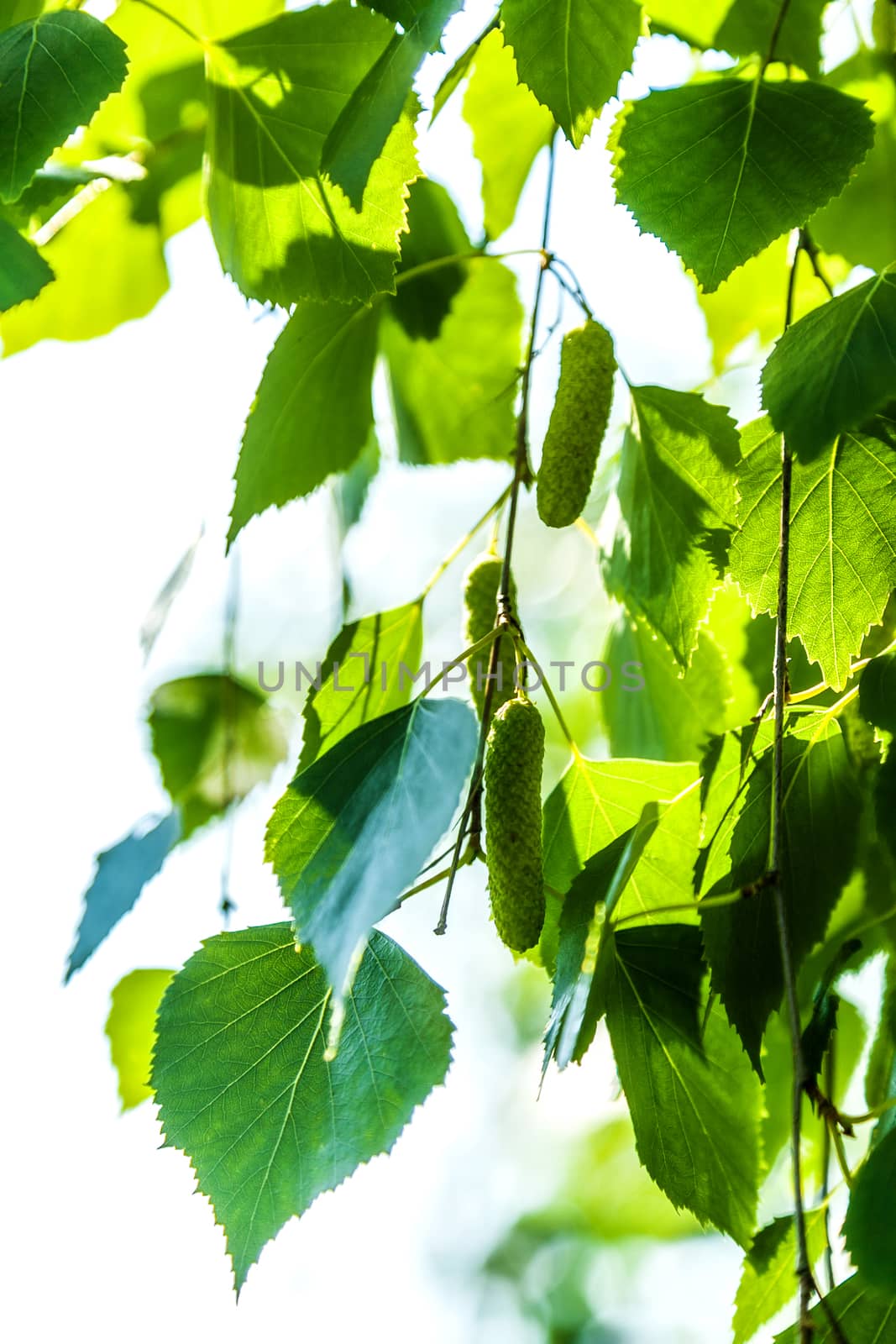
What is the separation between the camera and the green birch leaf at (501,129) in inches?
25.1

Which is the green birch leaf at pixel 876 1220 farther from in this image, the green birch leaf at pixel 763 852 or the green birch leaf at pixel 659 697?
the green birch leaf at pixel 659 697

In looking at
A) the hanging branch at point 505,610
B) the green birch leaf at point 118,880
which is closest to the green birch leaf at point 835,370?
the hanging branch at point 505,610

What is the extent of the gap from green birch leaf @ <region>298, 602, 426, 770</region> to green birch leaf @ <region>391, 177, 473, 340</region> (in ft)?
0.59

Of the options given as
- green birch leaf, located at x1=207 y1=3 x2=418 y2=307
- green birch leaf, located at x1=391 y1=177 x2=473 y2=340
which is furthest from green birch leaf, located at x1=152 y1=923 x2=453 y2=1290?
green birch leaf, located at x1=391 y1=177 x2=473 y2=340

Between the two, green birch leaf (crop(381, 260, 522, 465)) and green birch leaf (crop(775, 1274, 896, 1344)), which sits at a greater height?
green birch leaf (crop(381, 260, 522, 465))

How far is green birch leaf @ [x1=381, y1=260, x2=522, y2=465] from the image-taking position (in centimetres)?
68

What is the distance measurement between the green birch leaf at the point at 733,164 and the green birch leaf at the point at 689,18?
149 mm

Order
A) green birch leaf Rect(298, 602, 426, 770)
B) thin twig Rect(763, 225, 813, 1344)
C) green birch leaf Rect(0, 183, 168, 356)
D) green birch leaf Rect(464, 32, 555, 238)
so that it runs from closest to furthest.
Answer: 1. thin twig Rect(763, 225, 813, 1344)
2. green birch leaf Rect(298, 602, 426, 770)
3. green birch leaf Rect(464, 32, 555, 238)
4. green birch leaf Rect(0, 183, 168, 356)

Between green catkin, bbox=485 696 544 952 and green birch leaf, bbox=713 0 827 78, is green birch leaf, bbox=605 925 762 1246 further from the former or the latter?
green birch leaf, bbox=713 0 827 78

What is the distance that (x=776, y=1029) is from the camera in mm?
587

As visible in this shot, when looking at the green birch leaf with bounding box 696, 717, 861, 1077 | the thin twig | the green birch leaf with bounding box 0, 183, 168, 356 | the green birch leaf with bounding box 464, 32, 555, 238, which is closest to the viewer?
the thin twig

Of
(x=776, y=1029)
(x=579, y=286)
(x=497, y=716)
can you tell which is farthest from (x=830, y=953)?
(x=579, y=286)

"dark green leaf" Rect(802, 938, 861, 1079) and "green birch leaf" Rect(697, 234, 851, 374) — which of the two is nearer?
"dark green leaf" Rect(802, 938, 861, 1079)

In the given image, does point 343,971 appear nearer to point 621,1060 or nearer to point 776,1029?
point 621,1060
